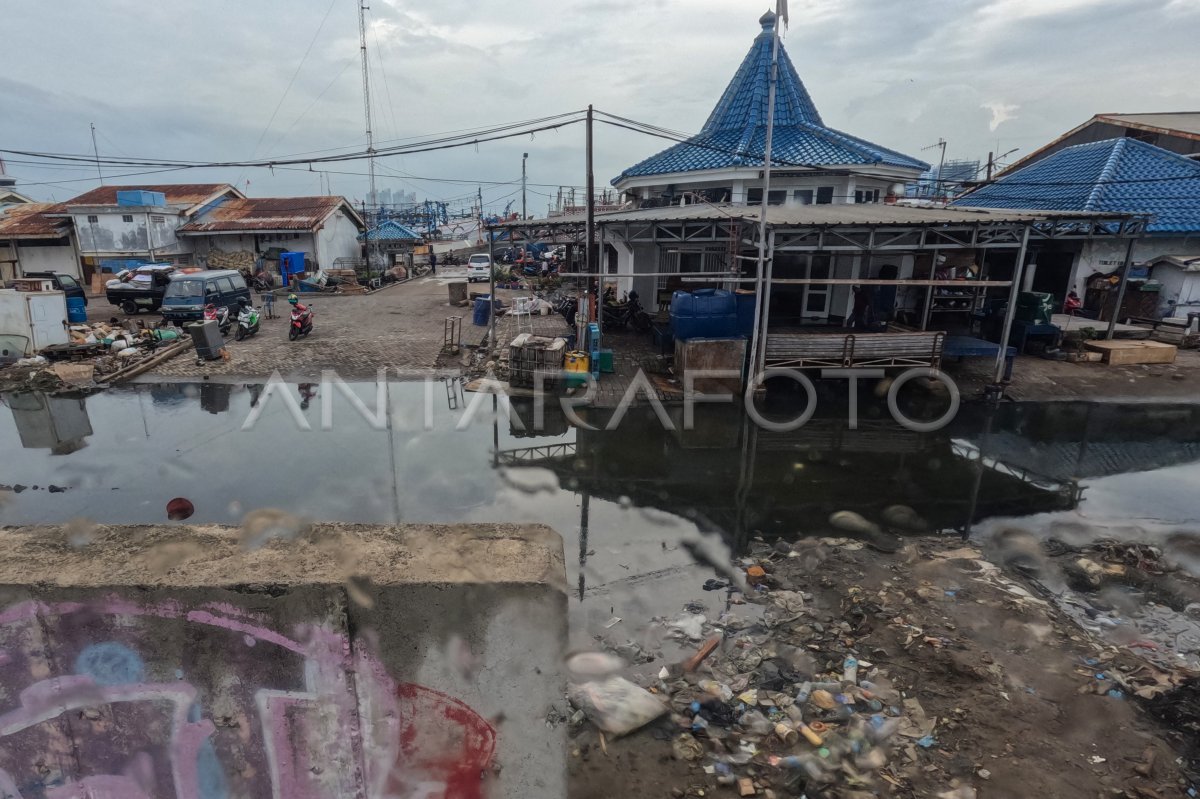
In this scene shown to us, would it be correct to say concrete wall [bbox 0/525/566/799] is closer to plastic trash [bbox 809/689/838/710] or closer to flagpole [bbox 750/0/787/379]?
plastic trash [bbox 809/689/838/710]

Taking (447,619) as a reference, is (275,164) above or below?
above

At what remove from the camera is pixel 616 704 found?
15.5ft

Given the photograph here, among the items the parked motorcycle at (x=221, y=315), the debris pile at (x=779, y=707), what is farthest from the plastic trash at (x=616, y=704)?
the parked motorcycle at (x=221, y=315)

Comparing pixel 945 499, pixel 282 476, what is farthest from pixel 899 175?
pixel 282 476

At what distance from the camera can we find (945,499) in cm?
902

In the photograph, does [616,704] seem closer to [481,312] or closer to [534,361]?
[534,361]

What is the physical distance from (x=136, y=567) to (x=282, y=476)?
23.2 feet

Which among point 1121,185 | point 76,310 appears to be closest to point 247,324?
point 76,310

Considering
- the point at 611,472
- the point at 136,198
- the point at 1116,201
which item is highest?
the point at 1116,201

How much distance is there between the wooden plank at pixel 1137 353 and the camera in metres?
15.9

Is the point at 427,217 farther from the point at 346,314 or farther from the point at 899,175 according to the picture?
the point at 899,175

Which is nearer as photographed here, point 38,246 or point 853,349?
point 853,349

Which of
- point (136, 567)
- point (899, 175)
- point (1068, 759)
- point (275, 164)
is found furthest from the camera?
point (899, 175)

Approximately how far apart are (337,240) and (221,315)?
15.8m
